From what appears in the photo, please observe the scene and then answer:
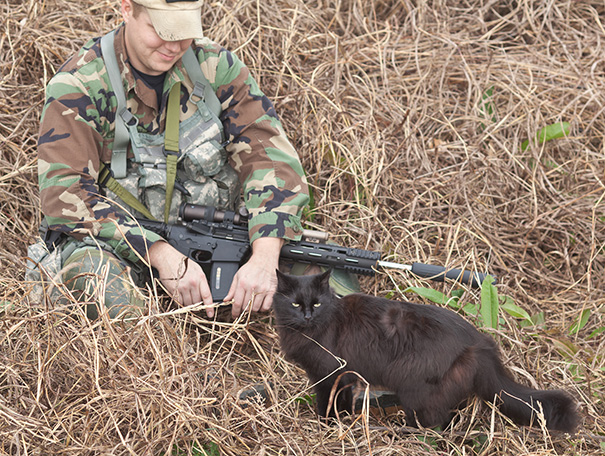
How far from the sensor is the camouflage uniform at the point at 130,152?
303 centimetres

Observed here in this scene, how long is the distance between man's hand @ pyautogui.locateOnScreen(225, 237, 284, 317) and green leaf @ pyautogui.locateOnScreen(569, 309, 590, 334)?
61.7 inches

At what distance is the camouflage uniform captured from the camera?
3.03 metres

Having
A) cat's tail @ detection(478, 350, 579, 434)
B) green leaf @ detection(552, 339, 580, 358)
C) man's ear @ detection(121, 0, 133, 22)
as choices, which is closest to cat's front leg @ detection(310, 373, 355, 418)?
cat's tail @ detection(478, 350, 579, 434)

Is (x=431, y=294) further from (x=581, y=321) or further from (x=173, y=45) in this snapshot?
(x=173, y=45)

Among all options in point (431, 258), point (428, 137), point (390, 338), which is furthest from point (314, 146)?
point (390, 338)

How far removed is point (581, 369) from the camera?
2.97 metres

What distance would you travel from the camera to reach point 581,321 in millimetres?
3184

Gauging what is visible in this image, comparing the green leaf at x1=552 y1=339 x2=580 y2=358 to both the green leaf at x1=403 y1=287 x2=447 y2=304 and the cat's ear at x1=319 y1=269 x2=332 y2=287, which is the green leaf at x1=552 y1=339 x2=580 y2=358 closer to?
the green leaf at x1=403 y1=287 x2=447 y2=304

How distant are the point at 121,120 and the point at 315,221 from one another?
4.49 feet

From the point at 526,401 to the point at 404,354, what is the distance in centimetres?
54

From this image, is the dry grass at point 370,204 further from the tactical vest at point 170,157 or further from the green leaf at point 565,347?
the tactical vest at point 170,157

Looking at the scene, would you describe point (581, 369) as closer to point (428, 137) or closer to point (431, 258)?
point (431, 258)

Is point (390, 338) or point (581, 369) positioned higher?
point (390, 338)

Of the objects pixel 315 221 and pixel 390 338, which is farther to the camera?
pixel 315 221
